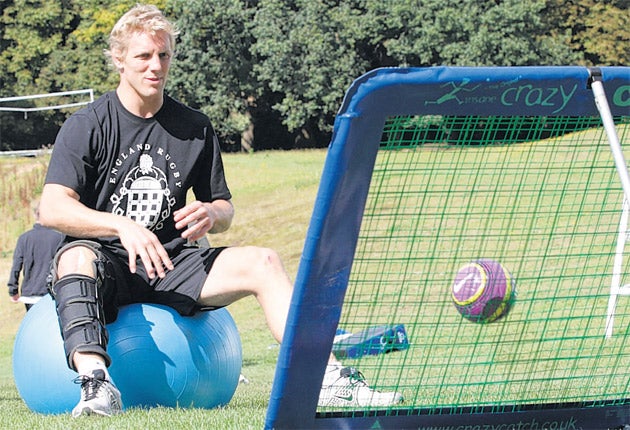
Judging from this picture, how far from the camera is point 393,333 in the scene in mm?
3834

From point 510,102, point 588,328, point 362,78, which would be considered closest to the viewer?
point 362,78

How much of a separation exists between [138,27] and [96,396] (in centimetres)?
185

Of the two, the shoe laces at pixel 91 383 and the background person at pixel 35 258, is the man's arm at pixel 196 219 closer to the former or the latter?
the shoe laces at pixel 91 383

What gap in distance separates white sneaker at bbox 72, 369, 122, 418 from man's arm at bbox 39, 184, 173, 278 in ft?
1.66

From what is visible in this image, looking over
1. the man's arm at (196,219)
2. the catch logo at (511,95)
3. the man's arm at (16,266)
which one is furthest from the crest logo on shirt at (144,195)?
the man's arm at (16,266)

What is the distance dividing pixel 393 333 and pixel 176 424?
101 centimetres

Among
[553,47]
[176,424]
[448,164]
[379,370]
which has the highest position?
[553,47]

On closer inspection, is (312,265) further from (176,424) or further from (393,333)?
(176,424)

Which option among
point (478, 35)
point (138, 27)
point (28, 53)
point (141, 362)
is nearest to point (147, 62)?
point (138, 27)

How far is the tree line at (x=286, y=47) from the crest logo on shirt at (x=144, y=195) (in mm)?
41719

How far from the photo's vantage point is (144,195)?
5090 mm

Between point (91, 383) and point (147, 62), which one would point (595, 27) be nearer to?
point (147, 62)

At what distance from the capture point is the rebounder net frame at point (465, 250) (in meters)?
3.32

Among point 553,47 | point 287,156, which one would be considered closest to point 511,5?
point 553,47
